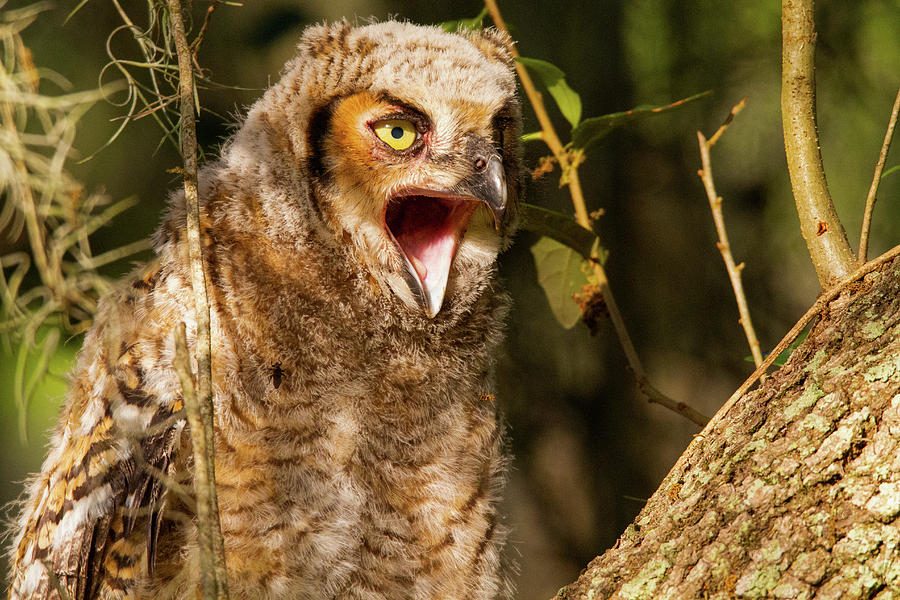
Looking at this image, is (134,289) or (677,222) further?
(677,222)

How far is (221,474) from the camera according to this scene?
5.16ft

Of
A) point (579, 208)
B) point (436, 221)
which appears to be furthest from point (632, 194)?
point (436, 221)

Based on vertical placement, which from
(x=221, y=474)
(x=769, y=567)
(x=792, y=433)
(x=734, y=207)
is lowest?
(x=769, y=567)

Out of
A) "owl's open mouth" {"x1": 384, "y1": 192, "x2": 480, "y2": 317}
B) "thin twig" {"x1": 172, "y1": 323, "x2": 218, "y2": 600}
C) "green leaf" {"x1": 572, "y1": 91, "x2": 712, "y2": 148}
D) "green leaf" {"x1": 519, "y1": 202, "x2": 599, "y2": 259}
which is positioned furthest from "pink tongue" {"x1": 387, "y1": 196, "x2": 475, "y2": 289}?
"thin twig" {"x1": 172, "y1": 323, "x2": 218, "y2": 600}

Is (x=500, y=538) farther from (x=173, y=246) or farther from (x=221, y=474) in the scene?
(x=173, y=246)

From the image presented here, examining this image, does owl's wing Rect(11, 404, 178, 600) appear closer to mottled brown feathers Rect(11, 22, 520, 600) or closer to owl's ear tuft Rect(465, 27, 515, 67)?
mottled brown feathers Rect(11, 22, 520, 600)

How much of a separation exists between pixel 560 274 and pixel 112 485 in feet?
3.77

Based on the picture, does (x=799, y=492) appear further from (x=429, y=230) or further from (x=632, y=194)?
(x=632, y=194)

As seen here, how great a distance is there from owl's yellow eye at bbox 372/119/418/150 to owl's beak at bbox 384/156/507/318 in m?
0.10

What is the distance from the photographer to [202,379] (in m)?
0.98

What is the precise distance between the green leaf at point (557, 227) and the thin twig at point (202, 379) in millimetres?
928

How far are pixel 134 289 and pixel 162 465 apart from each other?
385 millimetres

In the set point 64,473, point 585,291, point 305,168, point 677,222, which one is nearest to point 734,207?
point 677,222

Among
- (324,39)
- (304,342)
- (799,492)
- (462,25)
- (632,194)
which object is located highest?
(632,194)
